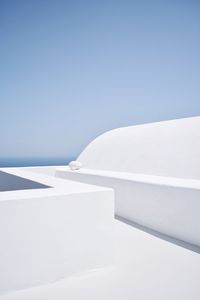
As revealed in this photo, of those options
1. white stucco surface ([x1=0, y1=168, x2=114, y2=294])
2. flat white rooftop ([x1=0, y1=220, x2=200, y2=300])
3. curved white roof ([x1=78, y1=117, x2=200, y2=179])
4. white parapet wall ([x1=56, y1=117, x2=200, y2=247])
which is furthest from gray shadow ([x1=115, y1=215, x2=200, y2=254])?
curved white roof ([x1=78, y1=117, x2=200, y2=179])

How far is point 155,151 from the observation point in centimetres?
887

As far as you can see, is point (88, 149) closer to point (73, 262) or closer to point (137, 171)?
point (137, 171)

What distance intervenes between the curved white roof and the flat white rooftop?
137 inches

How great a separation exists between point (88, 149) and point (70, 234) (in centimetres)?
1053

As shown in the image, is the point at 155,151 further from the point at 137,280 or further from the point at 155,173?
the point at 137,280

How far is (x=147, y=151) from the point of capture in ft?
30.4

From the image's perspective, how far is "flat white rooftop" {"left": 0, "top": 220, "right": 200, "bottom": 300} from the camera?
9.35ft

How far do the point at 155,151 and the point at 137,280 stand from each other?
6059 mm

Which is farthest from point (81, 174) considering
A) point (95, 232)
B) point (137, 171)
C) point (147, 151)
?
point (95, 232)

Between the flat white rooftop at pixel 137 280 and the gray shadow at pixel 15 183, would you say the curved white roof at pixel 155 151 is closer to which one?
the flat white rooftop at pixel 137 280

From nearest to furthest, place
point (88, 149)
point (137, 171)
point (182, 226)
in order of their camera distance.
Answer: point (182, 226) → point (137, 171) → point (88, 149)

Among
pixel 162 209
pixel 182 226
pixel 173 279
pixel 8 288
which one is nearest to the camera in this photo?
pixel 8 288

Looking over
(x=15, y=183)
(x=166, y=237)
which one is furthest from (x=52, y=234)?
(x=15, y=183)

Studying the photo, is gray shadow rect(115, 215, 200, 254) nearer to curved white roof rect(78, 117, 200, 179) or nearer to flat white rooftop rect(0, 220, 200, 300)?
flat white rooftop rect(0, 220, 200, 300)
